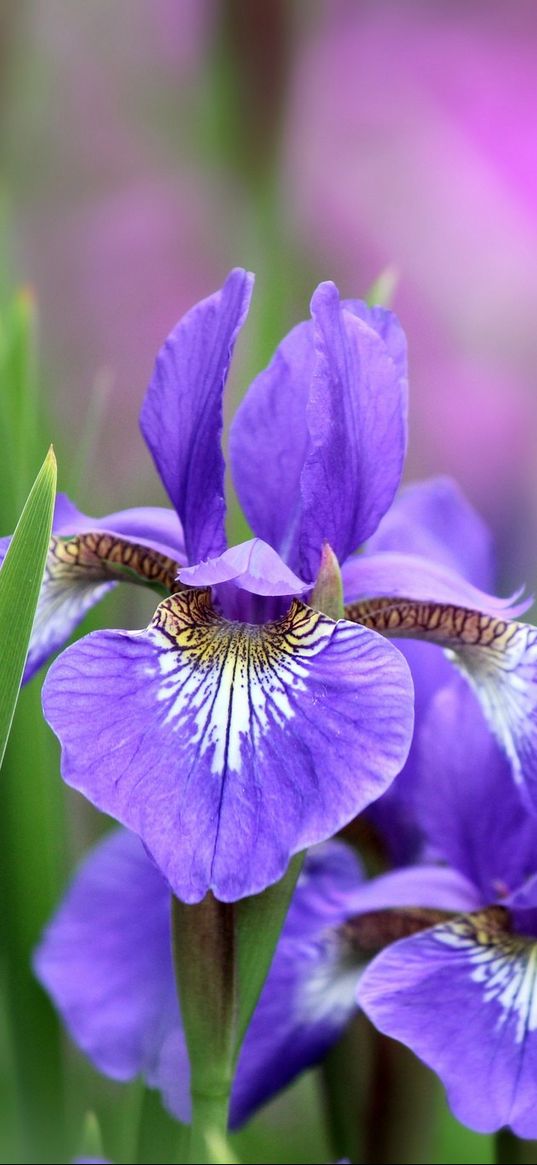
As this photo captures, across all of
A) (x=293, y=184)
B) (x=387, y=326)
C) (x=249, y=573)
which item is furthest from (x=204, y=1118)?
(x=293, y=184)

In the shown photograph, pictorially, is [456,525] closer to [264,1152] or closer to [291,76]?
[264,1152]

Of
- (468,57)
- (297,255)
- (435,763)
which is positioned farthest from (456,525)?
(468,57)

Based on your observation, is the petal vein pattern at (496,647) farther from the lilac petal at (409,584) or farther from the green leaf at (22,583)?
the green leaf at (22,583)

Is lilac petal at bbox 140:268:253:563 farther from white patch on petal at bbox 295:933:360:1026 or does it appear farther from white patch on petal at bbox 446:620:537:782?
white patch on petal at bbox 295:933:360:1026

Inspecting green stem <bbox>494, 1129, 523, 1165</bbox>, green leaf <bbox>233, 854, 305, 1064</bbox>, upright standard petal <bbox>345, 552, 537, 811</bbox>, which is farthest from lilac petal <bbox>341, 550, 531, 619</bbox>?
green stem <bbox>494, 1129, 523, 1165</bbox>

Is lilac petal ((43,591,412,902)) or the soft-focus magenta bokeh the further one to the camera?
the soft-focus magenta bokeh
